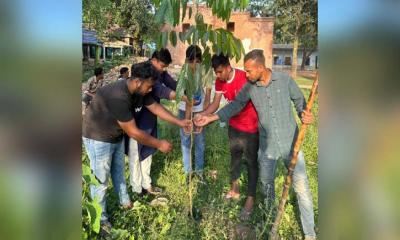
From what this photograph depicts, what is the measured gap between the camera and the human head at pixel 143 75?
240cm

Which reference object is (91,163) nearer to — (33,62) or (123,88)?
(123,88)

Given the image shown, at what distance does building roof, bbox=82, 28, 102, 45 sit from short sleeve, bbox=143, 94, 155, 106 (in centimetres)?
48

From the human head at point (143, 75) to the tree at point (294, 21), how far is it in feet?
2.25

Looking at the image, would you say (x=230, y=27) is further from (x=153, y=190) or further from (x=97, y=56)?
(x=153, y=190)

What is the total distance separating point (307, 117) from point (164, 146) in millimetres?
880

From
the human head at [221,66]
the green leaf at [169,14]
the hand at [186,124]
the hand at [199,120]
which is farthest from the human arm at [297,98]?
the green leaf at [169,14]

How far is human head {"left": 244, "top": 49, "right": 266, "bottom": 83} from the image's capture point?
7.59 feet

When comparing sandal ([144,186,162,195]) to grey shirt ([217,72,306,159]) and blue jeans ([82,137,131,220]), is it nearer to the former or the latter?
blue jeans ([82,137,131,220])

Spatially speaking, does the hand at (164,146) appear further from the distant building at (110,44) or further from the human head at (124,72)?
the distant building at (110,44)

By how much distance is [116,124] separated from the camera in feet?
8.52

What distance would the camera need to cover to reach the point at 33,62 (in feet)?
5.43

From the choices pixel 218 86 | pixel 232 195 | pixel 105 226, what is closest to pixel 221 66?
pixel 218 86

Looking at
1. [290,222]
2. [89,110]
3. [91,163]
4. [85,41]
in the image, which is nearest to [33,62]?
[85,41]

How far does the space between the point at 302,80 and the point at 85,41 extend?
121cm
